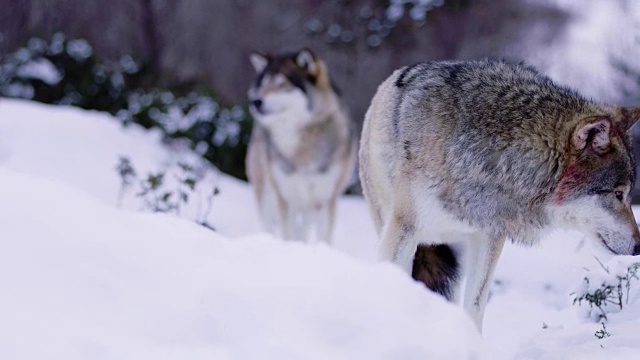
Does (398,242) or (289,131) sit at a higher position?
(398,242)

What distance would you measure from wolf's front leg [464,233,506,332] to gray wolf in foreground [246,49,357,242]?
12.9ft

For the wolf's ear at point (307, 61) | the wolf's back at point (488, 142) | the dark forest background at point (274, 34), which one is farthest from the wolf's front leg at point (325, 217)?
the dark forest background at point (274, 34)

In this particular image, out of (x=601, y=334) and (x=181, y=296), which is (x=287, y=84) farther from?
(x=181, y=296)

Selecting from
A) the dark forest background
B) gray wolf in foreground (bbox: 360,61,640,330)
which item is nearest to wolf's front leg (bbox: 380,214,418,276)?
gray wolf in foreground (bbox: 360,61,640,330)

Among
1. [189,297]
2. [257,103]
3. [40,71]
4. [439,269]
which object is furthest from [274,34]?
[189,297]

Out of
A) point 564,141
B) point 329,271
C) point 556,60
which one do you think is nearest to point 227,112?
Answer: point 556,60

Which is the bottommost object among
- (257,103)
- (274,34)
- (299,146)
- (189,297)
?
(274,34)

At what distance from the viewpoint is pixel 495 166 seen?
3713 mm

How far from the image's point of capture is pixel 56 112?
30.7 ft

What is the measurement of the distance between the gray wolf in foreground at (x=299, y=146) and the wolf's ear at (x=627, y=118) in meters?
4.44

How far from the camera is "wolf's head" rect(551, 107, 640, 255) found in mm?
3576

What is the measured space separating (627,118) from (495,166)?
0.56 meters

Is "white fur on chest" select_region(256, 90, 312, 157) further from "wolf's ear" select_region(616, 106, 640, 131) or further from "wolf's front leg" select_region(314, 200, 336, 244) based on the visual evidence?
"wolf's ear" select_region(616, 106, 640, 131)

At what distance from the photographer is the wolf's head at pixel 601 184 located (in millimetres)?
3576
